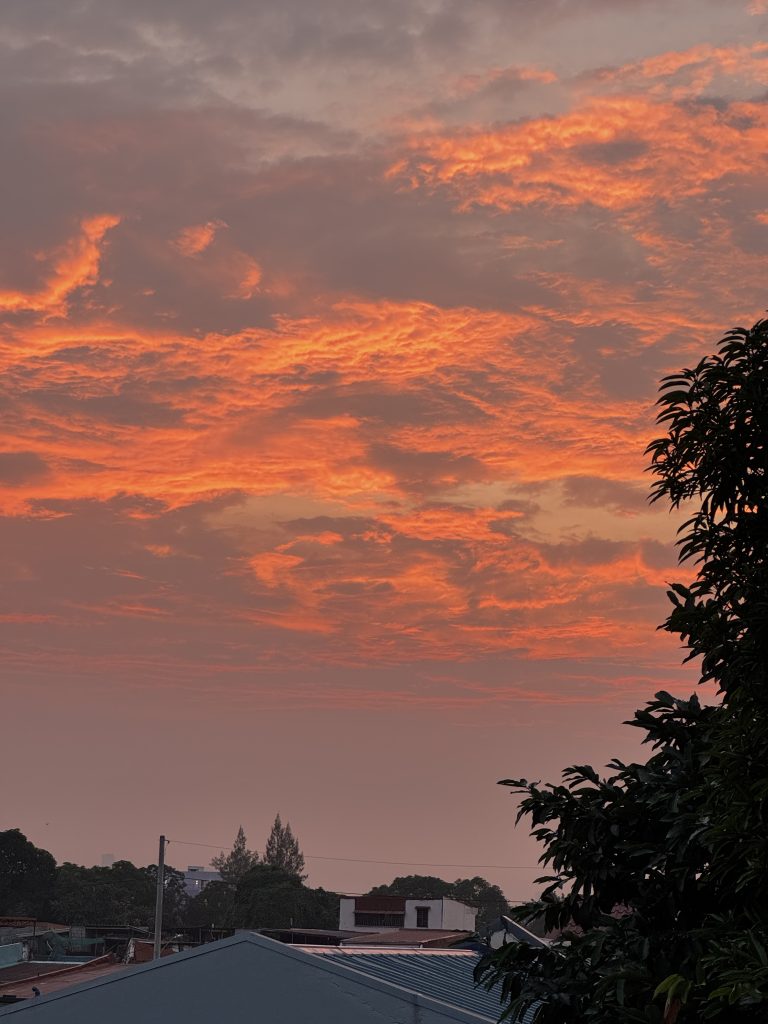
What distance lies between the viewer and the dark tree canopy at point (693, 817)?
11.9 meters

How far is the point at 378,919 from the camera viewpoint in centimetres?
10194

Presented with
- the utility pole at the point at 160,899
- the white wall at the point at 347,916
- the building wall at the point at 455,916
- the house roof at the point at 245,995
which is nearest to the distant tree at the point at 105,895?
the white wall at the point at 347,916

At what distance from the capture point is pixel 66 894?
5925 inches

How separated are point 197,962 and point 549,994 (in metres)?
6.88

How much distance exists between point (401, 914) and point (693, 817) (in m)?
91.5

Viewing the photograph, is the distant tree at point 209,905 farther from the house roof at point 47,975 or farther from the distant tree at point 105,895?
the house roof at point 47,975

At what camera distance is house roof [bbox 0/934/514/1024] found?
62.8 ft

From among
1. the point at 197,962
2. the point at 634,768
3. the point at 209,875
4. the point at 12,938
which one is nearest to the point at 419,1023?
the point at 197,962

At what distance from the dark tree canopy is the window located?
88004 mm

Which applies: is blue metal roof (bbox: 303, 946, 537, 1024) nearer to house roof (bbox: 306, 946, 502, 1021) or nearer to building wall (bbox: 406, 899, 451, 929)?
house roof (bbox: 306, 946, 502, 1021)

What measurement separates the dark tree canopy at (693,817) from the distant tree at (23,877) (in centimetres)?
14507

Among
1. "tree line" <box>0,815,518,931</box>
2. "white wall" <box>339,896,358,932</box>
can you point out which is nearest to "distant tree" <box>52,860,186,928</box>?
"tree line" <box>0,815,518,931</box>

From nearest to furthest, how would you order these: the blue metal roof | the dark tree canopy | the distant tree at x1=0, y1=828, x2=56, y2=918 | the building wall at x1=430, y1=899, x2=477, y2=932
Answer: the dark tree canopy → the blue metal roof → the building wall at x1=430, y1=899, x2=477, y2=932 → the distant tree at x1=0, y1=828, x2=56, y2=918

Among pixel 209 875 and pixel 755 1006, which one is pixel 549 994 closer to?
pixel 755 1006
